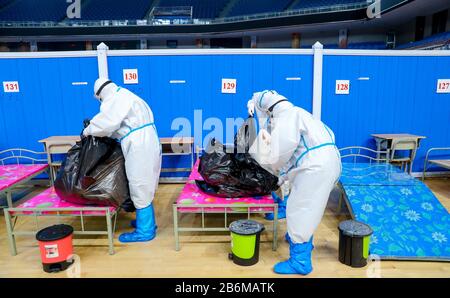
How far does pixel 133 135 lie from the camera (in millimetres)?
2475

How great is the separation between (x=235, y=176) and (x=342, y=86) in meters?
2.37

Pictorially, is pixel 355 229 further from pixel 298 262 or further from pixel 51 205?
pixel 51 205

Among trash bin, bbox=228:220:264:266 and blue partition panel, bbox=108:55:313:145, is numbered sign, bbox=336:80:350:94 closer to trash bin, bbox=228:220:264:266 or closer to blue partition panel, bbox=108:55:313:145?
blue partition panel, bbox=108:55:313:145

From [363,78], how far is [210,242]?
3.02m

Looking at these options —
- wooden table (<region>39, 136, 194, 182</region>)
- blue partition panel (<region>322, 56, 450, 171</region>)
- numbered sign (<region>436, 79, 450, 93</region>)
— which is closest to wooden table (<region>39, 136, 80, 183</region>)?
wooden table (<region>39, 136, 194, 182</region>)

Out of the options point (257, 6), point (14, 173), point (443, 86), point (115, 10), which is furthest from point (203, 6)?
point (14, 173)

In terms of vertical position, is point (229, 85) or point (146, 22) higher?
point (146, 22)

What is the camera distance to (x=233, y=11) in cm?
1138

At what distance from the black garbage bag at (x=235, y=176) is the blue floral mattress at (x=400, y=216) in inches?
32.7

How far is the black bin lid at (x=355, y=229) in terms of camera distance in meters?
2.13

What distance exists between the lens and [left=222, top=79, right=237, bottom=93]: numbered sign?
3959 millimetres

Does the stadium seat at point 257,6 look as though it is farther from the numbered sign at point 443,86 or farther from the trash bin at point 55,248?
the trash bin at point 55,248
